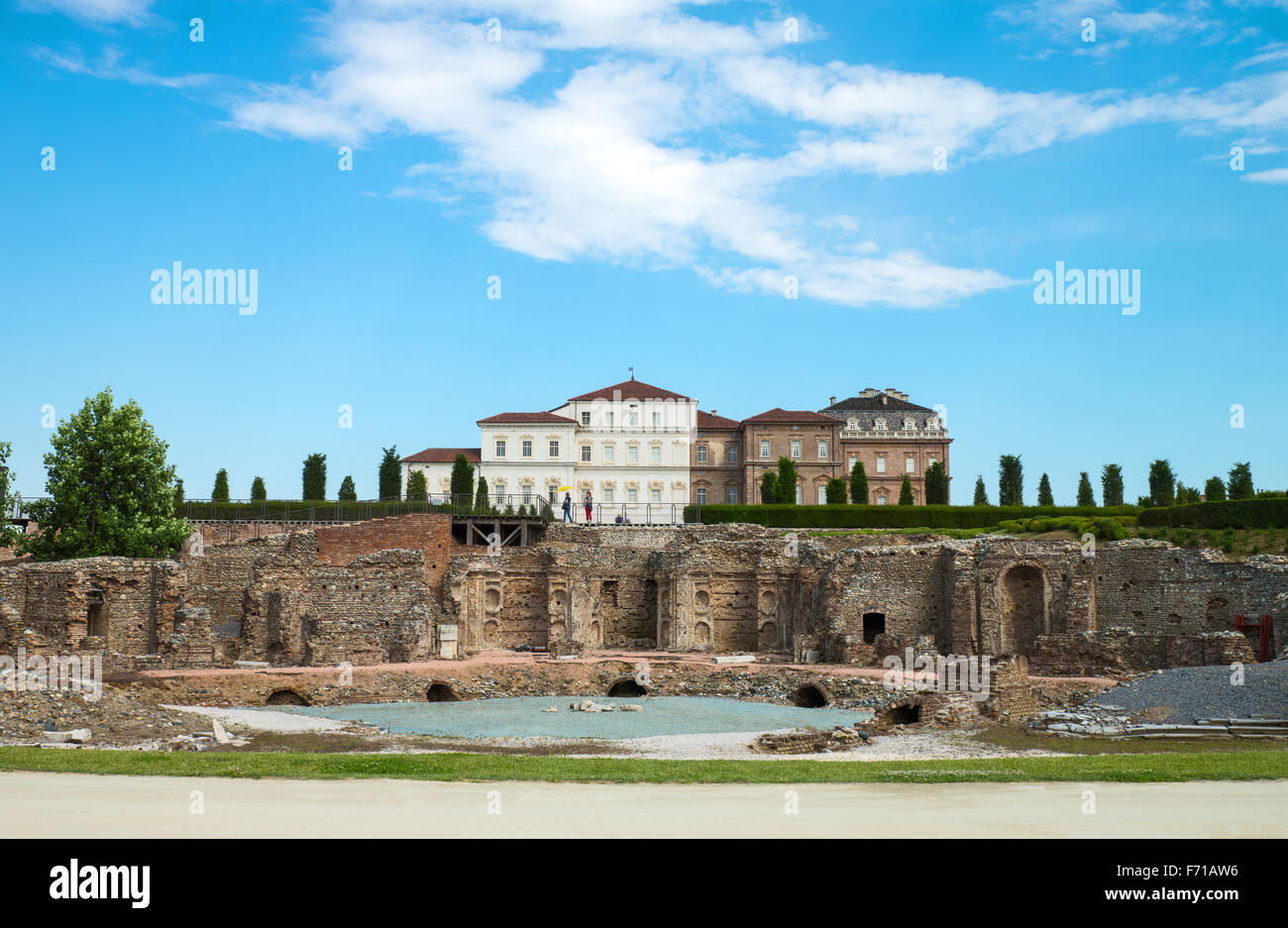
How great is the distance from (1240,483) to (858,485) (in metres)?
29.4

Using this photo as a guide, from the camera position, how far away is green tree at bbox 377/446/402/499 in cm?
8588

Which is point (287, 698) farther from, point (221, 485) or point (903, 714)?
point (221, 485)

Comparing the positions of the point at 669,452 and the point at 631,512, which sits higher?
the point at 669,452

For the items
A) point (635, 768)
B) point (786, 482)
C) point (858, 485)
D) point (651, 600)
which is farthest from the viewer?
point (858, 485)

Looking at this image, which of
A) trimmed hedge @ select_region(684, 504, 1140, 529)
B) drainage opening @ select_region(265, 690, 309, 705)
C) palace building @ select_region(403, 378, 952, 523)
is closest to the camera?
drainage opening @ select_region(265, 690, 309, 705)

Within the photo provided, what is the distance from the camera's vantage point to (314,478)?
261ft

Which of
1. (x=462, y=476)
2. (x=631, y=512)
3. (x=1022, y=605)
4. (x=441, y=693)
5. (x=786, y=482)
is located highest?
(x=462, y=476)

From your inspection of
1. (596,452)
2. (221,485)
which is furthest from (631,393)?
(221,485)

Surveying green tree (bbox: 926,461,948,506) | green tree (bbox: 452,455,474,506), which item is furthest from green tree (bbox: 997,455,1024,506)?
green tree (bbox: 452,455,474,506)

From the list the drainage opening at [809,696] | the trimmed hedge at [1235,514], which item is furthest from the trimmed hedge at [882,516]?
the drainage opening at [809,696]

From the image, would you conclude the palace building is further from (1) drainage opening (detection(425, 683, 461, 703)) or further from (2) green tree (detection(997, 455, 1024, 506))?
(1) drainage opening (detection(425, 683, 461, 703))

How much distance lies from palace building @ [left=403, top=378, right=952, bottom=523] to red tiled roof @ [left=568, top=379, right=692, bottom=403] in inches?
4.2

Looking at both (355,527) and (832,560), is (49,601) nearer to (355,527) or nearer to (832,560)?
(355,527)

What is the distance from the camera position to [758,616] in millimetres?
46875
